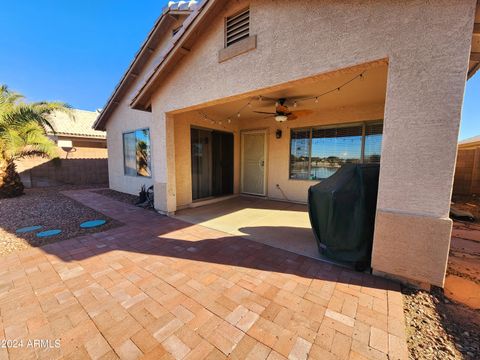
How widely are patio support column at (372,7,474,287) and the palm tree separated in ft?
36.3

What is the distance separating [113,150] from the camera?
9586mm

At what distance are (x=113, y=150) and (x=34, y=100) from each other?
3.18 meters

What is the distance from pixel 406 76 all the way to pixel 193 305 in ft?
12.0

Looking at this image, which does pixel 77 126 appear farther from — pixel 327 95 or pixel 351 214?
pixel 351 214

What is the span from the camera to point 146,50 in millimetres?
7742

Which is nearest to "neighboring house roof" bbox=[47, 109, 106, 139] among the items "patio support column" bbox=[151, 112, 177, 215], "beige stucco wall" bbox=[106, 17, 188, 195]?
"beige stucco wall" bbox=[106, 17, 188, 195]

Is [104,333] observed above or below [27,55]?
below

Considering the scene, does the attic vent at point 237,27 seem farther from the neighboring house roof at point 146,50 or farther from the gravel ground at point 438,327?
the gravel ground at point 438,327

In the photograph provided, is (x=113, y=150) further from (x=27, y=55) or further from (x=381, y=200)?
(x=381, y=200)

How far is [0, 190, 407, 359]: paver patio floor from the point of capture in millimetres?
1711

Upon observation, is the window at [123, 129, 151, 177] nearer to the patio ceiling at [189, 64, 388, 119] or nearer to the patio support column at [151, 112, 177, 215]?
the patio support column at [151, 112, 177, 215]

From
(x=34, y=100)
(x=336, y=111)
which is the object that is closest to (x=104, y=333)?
(x=336, y=111)

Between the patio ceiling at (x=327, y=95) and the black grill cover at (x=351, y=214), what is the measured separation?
1.61 m

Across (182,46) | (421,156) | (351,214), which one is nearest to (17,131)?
(182,46)
